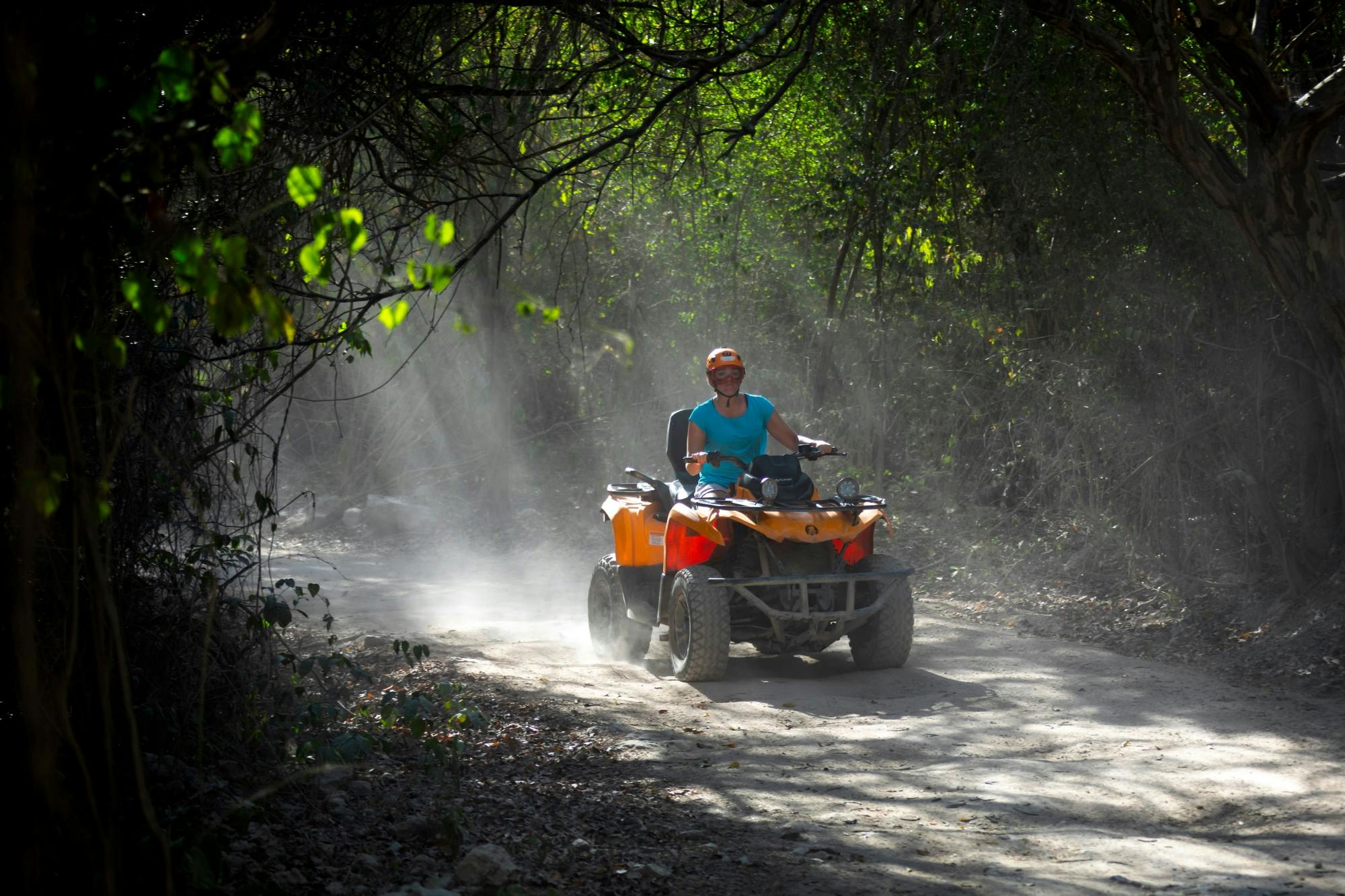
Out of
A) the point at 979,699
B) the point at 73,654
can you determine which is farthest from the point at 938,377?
the point at 73,654

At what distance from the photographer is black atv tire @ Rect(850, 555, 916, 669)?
26.4 ft

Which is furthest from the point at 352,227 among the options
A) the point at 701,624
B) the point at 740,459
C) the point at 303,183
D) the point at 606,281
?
the point at 606,281

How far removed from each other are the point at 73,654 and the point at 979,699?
550cm

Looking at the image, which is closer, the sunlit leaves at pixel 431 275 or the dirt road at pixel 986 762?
the sunlit leaves at pixel 431 275

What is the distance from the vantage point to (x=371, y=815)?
4895 mm

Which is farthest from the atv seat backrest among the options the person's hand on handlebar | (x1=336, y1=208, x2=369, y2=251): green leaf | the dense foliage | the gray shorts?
(x1=336, y1=208, x2=369, y2=251): green leaf

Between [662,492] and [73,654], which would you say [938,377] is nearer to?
[662,492]

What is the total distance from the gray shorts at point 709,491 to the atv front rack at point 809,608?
1.85 feet

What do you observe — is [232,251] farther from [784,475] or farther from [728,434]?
[728,434]

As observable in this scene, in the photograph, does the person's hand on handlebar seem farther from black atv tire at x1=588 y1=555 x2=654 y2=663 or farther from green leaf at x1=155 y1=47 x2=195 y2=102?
green leaf at x1=155 y1=47 x2=195 y2=102

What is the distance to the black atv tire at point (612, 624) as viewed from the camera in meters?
9.19

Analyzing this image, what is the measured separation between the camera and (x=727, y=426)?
8.66 meters

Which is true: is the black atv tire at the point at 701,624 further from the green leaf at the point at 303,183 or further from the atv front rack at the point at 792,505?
the green leaf at the point at 303,183

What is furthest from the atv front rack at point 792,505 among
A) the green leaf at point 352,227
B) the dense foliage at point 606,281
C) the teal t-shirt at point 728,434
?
the green leaf at point 352,227
